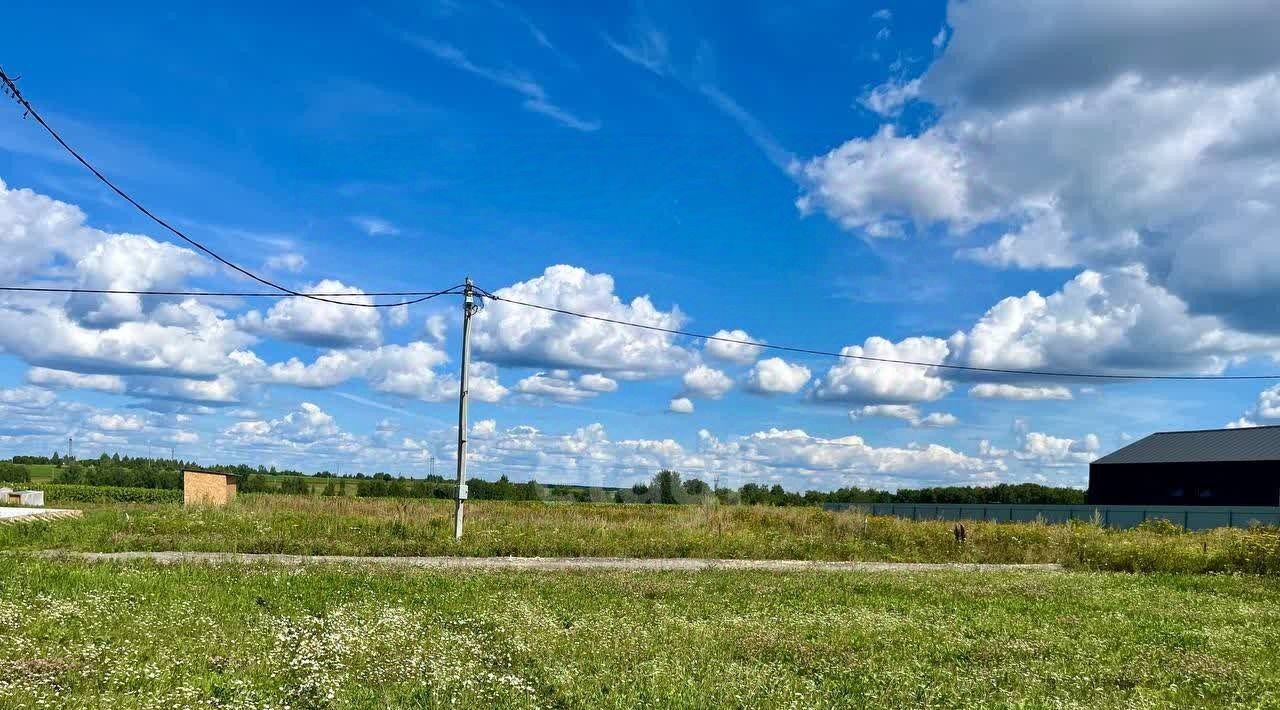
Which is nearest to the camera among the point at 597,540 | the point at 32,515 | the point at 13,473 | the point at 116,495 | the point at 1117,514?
the point at 597,540

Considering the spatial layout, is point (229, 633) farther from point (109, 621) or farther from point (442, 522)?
point (442, 522)

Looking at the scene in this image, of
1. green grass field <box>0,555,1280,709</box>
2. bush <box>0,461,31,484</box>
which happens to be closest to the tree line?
bush <box>0,461,31,484</box>

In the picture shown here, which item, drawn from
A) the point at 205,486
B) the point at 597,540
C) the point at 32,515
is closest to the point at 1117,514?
the point at 597,540

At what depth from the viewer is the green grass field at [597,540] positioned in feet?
77.0

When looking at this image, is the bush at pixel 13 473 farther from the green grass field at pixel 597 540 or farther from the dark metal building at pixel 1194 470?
the dark metal building at pixel 1194 470

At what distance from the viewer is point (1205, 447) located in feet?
217

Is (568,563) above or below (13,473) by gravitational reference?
above

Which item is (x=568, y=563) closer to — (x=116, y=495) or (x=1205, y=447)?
(x=116, y=495)

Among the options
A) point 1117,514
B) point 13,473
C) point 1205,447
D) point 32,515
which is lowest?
point 13,473

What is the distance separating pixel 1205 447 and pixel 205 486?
217 feet

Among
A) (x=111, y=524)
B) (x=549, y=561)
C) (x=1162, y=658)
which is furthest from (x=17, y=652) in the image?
(x=111, y=524)

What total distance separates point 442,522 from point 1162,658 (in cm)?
2182

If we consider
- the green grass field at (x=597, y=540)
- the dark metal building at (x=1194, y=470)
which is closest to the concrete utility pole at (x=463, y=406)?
the green grass field at (x=597, y=540)

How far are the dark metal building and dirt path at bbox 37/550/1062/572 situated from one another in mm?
42508
